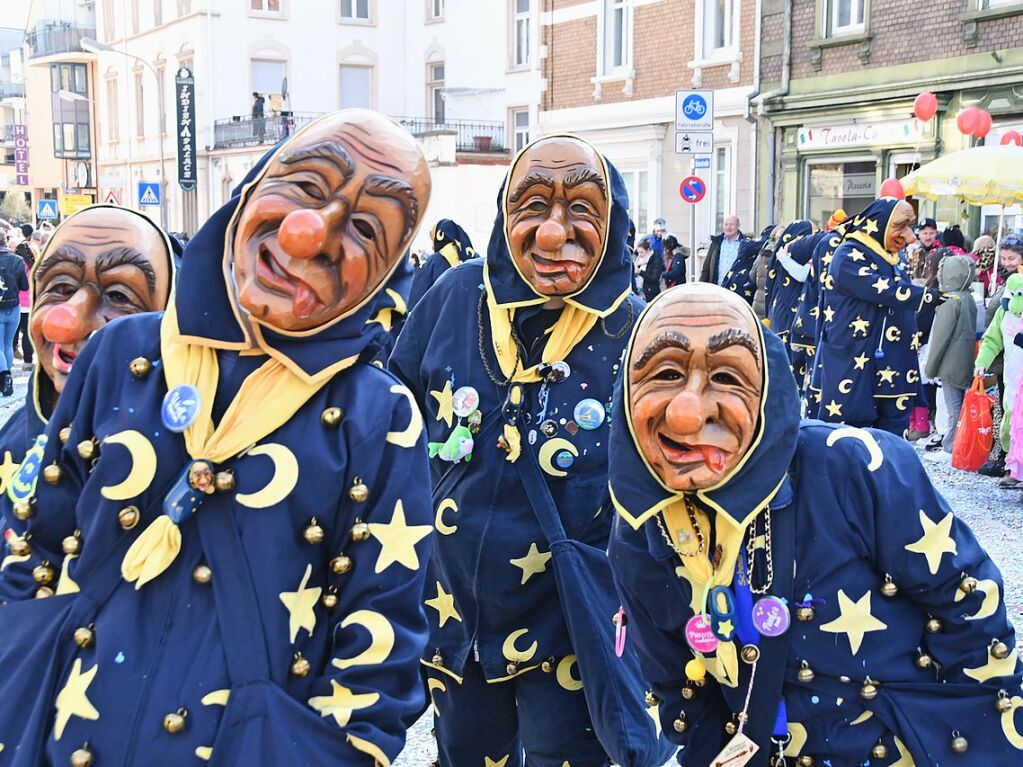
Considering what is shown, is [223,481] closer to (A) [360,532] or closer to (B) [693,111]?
(A) [360,532]

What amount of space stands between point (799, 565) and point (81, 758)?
1375 mm

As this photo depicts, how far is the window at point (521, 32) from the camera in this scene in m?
30.4

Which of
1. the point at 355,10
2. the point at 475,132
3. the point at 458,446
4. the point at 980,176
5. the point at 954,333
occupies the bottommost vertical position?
the point at 954,333

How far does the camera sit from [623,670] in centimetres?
305

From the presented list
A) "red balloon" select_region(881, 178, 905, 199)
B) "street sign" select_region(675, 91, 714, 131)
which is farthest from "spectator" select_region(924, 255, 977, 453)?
"street sign" select_region(675, 91, 714, 131)

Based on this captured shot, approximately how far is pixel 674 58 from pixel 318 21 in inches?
675

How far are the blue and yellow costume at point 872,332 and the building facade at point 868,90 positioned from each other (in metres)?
7.94

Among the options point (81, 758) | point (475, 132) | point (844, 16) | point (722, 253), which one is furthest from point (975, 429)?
point (475, 132)

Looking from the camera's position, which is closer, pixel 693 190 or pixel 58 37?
pixel 693 190

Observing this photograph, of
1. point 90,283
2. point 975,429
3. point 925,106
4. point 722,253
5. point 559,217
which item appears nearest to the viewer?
point 90,283

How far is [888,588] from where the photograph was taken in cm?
236

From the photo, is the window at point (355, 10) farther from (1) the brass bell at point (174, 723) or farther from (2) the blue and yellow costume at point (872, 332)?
(1) the brass bell at point (174, 723)

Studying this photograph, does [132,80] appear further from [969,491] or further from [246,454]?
[246,454]

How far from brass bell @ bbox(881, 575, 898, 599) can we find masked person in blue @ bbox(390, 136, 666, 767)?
889 millimetres
